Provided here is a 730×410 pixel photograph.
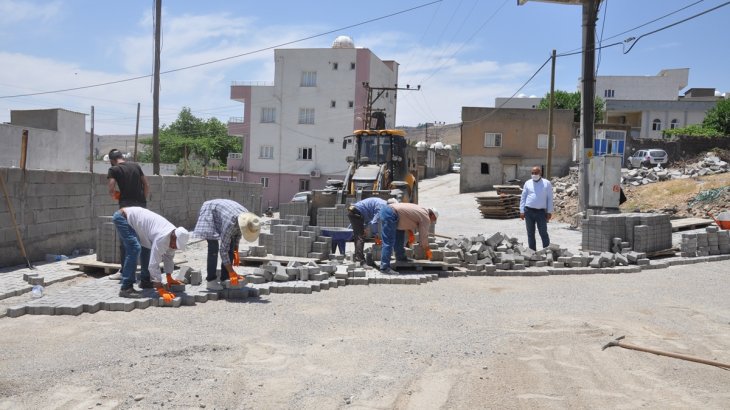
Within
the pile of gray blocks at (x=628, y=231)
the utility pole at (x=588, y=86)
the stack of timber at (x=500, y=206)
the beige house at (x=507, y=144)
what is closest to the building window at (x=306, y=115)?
the beige house at (x=507, y=144)

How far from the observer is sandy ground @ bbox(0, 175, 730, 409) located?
4.21 metres

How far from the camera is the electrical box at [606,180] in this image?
53.7 feet

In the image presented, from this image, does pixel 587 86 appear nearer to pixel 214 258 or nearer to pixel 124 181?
pixel 214 258

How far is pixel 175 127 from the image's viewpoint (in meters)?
70.9

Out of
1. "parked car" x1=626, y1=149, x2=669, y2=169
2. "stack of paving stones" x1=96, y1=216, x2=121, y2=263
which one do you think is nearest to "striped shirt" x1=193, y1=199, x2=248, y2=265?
"stack of paving stones" x1=96, y1=216, x2=121, y2=263

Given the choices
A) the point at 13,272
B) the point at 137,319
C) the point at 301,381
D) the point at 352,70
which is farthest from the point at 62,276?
the point at 352,70

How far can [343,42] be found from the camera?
41188 mm

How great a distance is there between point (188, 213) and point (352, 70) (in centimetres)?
2593

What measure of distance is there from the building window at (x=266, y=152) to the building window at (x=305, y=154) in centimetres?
195

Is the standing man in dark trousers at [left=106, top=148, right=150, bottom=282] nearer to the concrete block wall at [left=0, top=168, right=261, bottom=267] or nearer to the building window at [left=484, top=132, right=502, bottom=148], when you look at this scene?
the concrete block wall at [left=0, top=168, right=261, bottom=267]

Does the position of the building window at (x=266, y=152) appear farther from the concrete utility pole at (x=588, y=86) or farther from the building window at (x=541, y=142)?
the concrete utility pole at (x=588, y=86)

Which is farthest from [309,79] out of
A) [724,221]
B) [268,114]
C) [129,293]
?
[129,293]

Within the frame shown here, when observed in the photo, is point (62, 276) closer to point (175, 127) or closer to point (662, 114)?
point (662, 114)

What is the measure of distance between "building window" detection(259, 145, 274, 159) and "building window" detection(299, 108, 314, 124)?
2.83m
